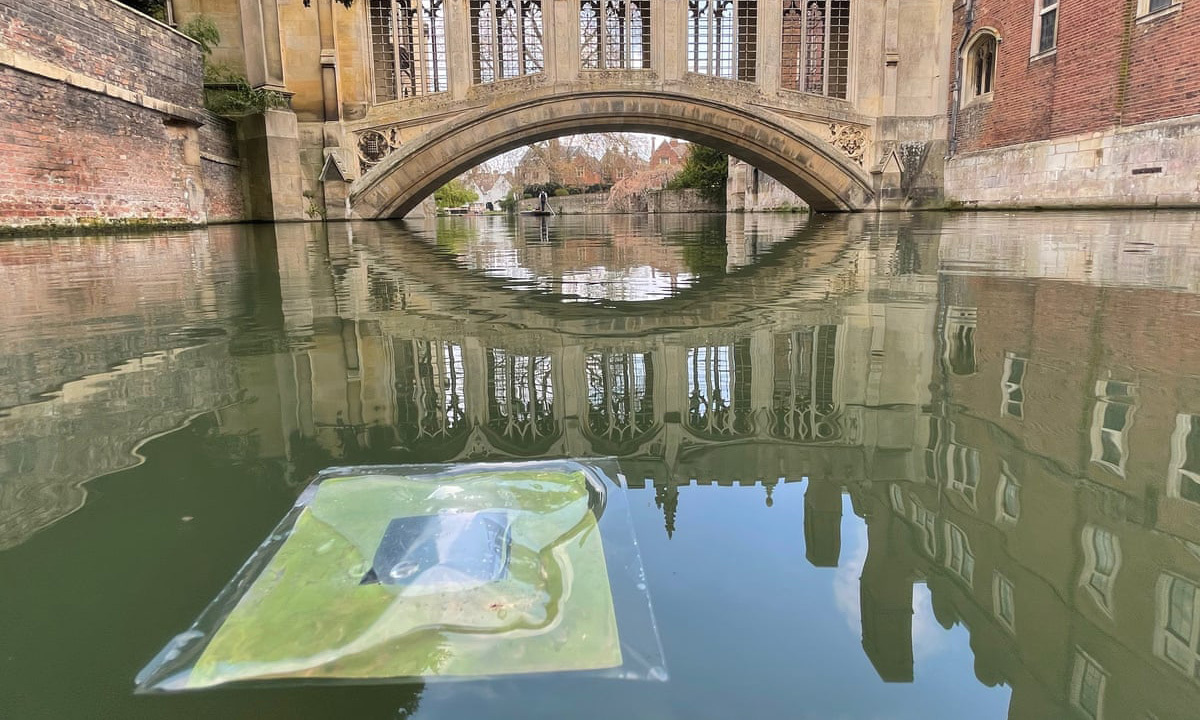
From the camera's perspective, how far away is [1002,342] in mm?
2693

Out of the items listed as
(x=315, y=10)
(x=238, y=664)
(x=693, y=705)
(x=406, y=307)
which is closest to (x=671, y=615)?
(x=693, y=705)

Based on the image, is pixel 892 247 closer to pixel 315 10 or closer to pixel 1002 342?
pixel 1002 342

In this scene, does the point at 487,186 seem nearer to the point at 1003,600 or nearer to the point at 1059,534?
the point at 1059,534

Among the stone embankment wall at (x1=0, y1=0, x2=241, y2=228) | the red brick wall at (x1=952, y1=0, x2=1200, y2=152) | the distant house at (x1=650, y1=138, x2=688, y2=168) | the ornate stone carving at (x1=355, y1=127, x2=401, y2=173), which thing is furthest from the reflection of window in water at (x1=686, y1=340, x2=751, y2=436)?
the distant house at (x1=650, y1=138, x2=688, y2=168)

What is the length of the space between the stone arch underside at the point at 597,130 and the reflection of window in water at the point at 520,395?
13594 mm

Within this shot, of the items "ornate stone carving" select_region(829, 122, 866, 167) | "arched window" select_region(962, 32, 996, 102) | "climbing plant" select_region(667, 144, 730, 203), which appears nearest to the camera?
"ornate stone carving" select_region(829, 122, 866, 167)

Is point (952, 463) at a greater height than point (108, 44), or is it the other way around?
point (108, 44)

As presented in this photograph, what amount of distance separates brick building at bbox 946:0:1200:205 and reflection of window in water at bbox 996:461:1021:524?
44.7 ft

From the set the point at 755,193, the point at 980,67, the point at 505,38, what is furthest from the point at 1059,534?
the point at 755,193

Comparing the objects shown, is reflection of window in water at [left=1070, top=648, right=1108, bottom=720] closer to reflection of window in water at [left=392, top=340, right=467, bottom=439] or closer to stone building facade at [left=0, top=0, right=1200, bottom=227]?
reflection of window in water at [left=392, top=340, right=467, bottom=439]

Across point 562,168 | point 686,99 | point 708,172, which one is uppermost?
point 562,168

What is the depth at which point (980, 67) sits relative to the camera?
1869 cm

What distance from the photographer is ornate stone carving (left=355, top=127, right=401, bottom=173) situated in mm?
15352

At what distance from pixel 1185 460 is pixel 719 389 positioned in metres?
1.11
